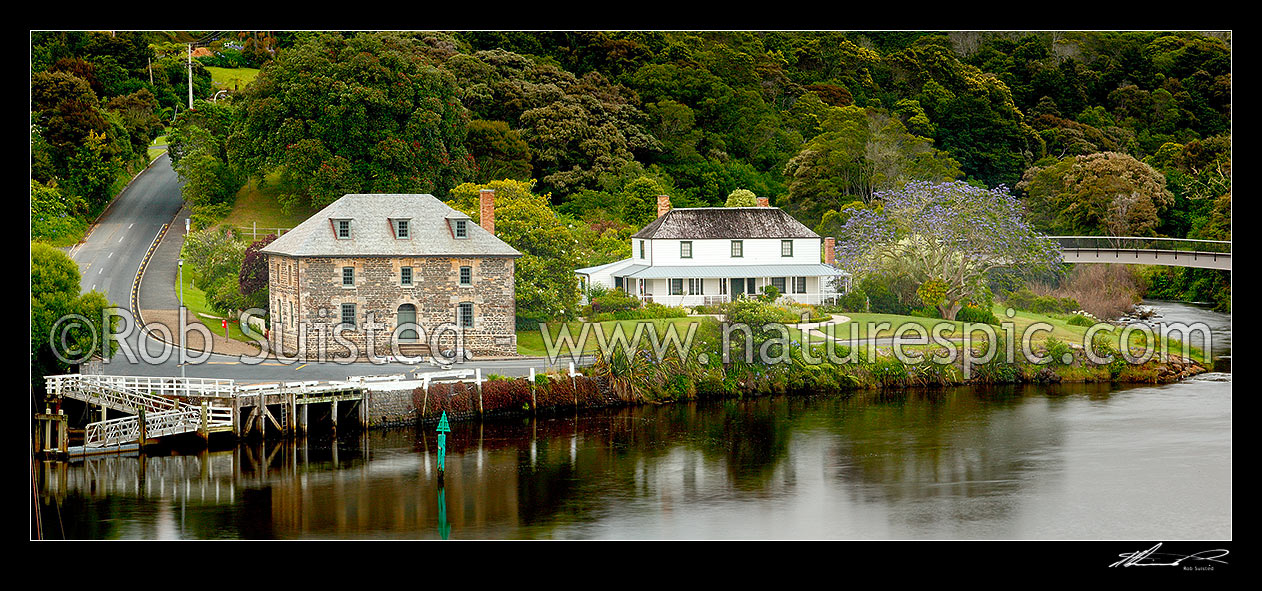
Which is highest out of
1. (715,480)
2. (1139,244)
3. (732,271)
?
(1139,244)

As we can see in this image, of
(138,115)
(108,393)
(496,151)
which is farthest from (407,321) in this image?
(138,115)

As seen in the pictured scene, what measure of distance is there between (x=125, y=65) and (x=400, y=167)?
24866mm

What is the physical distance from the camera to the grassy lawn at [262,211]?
69.0 metres

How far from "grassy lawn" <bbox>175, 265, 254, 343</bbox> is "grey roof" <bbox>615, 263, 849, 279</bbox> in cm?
1700

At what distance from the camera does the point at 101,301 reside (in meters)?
45.3

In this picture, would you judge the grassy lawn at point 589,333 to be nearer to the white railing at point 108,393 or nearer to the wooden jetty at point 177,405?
the wooden jetty at point 177,405

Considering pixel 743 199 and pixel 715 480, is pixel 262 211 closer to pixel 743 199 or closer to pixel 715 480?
pixel 743 199

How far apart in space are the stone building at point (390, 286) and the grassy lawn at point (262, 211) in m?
15.0

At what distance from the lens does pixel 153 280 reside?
197ft

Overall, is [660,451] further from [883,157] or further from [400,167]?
[883,157]

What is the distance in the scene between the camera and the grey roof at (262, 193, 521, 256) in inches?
2078

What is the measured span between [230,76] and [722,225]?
4091 centimetres

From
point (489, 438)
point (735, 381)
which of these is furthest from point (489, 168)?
point (489, 438)

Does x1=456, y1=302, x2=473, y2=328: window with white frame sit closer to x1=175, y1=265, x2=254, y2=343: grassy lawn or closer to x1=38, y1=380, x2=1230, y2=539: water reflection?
x1=175, y1=265, x2=254, y2=343: grassy lawn
